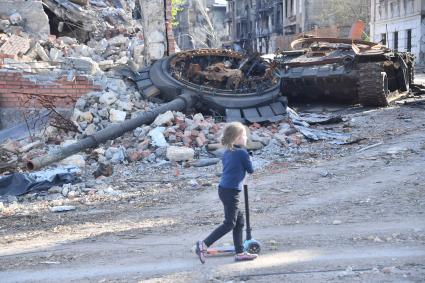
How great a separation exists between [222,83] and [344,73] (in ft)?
9.81

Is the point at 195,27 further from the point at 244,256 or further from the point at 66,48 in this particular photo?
the point at 244,256

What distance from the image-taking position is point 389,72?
49.0ft

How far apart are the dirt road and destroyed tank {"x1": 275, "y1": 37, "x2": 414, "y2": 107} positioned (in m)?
4.66

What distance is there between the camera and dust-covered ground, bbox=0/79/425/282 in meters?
4.44

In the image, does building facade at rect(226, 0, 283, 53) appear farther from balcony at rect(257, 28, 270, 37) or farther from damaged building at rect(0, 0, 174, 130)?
damaged building at rect(0, 0, 174, 130)

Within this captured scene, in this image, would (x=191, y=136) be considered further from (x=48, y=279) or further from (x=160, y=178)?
(x=48, y=279)

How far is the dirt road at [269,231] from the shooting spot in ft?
14.5

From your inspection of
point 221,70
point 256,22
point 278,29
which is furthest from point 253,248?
point 256,22

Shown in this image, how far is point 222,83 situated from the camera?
12195 millimetres

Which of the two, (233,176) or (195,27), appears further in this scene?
(195,27)

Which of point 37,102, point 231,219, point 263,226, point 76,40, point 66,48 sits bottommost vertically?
point 263,226

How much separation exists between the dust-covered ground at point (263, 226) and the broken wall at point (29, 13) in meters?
8.43

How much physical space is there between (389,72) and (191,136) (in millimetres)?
7311

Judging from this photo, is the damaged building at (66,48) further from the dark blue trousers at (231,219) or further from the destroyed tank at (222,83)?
the dark blue trousers at (231,219)
